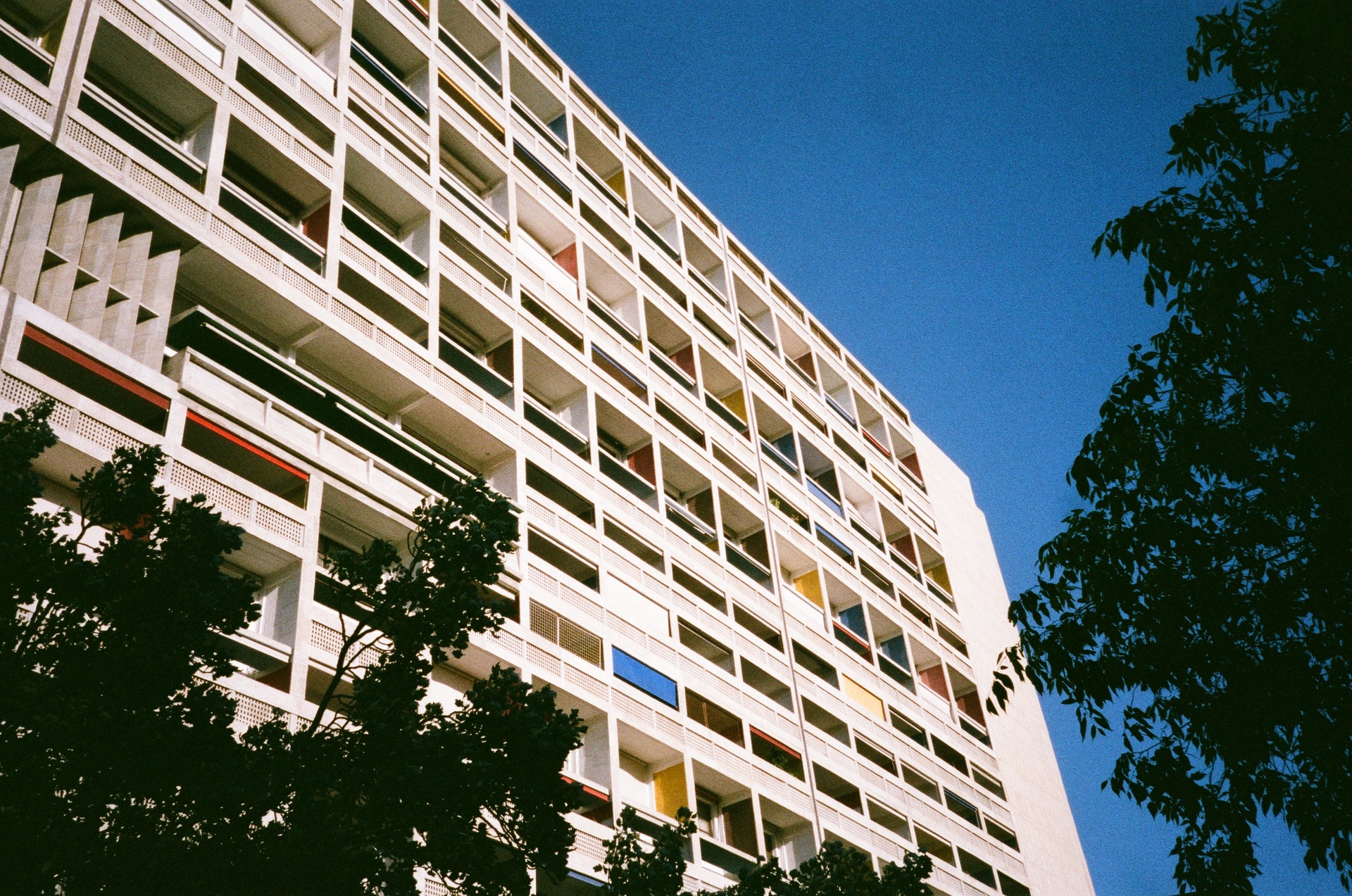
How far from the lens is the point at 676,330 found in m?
36.8

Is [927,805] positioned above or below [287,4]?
below

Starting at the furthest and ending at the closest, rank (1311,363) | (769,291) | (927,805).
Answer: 1. (769,291)
2. (927,805)
3. (1311,363)

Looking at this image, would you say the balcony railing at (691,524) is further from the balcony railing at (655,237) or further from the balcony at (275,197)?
the balcony at (275,197)

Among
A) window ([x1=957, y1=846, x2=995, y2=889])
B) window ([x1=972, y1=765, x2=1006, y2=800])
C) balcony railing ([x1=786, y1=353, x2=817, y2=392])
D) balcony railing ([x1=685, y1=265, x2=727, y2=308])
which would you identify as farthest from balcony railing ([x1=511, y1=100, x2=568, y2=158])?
window ([x1=972, y1=765, x2=1006, y2=800])

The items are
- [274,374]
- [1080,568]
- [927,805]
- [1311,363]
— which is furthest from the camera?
[927,805]

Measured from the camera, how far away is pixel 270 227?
72.0 ft

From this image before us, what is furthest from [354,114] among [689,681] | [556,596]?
[689,681]

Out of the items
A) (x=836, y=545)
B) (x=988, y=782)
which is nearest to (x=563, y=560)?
(x=836, y=545)

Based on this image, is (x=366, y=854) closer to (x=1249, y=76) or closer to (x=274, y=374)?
(x=1249, y=76)

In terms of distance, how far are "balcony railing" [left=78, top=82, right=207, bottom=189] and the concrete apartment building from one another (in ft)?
0.19

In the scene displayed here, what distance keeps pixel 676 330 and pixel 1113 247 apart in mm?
27255

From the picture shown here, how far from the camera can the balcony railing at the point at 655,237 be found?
37625mm

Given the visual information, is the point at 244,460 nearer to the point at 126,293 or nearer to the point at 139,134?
the point at 126,293

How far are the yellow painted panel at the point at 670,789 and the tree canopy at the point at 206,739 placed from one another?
599 inches
